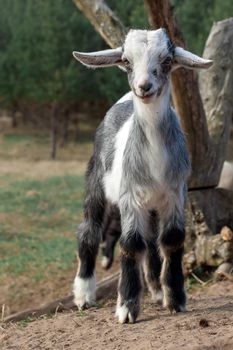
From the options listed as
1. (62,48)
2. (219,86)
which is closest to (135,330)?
(219,86)

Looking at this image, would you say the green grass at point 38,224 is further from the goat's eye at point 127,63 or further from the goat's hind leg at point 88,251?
the goat's eye at point 127,63

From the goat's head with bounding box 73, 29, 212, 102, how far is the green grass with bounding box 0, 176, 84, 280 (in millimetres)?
4103

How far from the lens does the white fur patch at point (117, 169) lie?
470cm

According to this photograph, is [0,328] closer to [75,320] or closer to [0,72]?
[75,320]

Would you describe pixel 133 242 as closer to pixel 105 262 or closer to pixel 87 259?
pixel 87 259

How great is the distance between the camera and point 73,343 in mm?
4238

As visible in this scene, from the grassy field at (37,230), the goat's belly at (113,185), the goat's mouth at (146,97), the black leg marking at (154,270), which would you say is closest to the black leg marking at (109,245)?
the grassy field at (37,230)

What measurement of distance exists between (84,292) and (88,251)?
12.1 inches

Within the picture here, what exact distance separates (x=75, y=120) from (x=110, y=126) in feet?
78.7

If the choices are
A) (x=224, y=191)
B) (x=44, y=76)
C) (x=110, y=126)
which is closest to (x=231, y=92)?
(x=224, y=191)

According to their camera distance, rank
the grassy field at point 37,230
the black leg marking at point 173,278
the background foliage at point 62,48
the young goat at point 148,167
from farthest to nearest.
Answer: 1. the background foliage at point 62,48
2. the grassy field at point 37,230
3. the black leg marking at point 173,278
4. the young goat at point 148,167

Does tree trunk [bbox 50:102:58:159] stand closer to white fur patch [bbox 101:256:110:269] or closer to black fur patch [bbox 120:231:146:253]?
white fur patch [bbox 101:256:110:269]

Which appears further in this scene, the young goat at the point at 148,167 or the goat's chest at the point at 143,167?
the goat's chest at the point at 143,167

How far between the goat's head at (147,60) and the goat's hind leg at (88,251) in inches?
50.2
